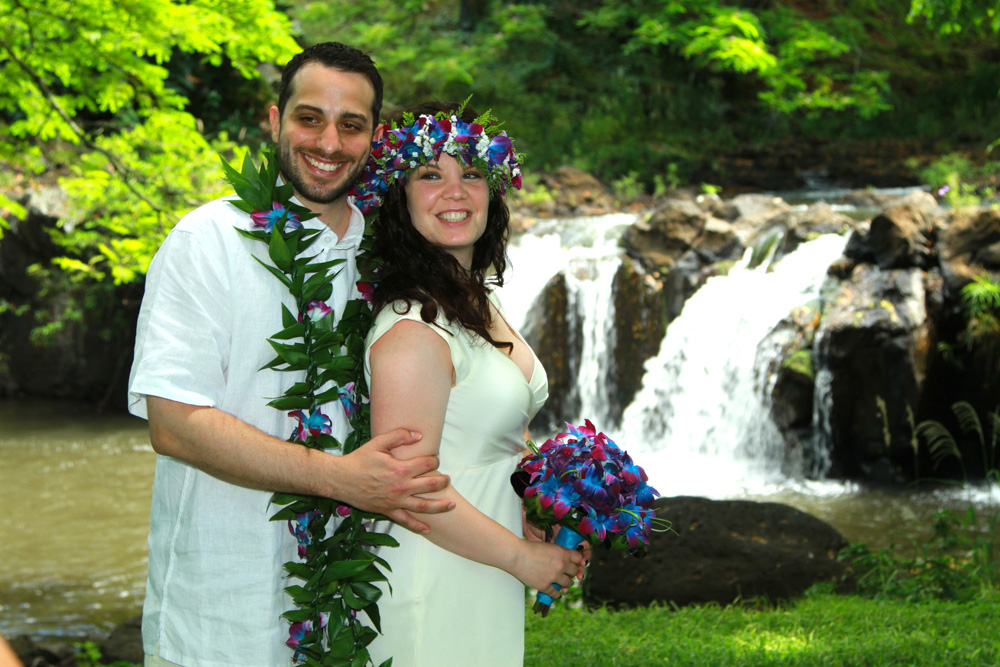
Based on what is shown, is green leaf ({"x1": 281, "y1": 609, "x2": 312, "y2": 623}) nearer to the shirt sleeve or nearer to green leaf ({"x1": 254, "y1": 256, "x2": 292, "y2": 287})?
the shirt sleeve

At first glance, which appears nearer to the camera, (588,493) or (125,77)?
(588,493)

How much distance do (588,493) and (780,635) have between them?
10.2 feet

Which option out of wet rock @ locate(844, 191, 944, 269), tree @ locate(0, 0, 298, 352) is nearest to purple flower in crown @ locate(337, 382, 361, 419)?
tree @ locate(0, 0, 298, 352)

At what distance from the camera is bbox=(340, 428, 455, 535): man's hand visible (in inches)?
86.7

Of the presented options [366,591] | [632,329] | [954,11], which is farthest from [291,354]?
[632,329]

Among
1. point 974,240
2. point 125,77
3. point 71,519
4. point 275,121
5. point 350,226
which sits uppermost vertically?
point 125,77

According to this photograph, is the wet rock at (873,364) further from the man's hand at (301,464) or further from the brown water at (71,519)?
the man's hand at (301,464)

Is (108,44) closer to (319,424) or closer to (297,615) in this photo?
(319,424)

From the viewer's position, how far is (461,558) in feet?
8.13

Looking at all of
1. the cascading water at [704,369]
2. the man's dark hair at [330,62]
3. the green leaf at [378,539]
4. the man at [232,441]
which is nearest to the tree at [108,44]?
the man's dark hair at [330,62]

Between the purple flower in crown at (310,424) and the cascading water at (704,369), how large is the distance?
7438mm

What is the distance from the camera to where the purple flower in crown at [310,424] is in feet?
7.98

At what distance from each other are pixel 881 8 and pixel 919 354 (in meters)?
13.6

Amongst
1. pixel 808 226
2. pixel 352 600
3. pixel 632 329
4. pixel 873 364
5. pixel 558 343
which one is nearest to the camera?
pixel 352 600
